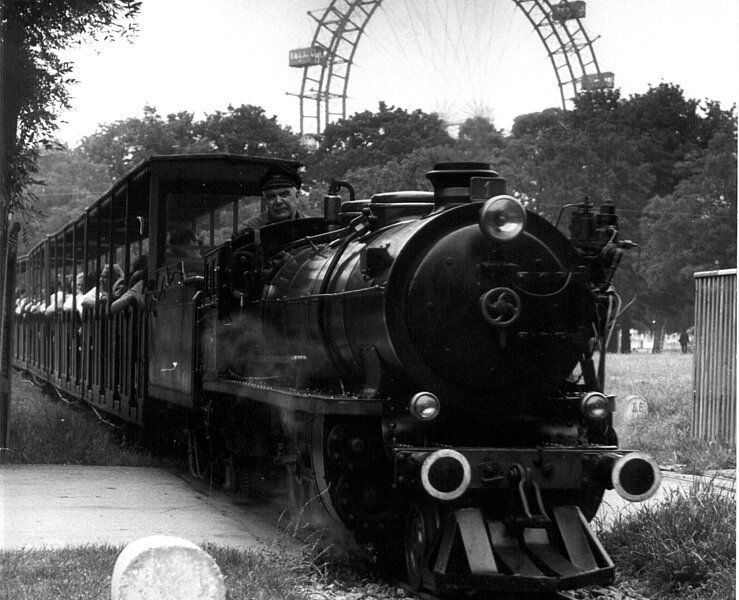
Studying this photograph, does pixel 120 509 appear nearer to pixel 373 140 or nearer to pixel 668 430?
pixel 668 430

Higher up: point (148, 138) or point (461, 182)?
point (148, 138)

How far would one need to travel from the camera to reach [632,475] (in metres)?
6.08

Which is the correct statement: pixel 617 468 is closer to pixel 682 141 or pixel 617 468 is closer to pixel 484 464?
pixel 484 464

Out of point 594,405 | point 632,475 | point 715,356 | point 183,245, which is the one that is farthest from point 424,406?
point 715,356

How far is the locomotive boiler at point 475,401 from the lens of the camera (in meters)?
5.96

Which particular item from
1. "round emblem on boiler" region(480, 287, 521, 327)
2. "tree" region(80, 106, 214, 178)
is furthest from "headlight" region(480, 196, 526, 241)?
"tree" region(80, 106, 214, 178)

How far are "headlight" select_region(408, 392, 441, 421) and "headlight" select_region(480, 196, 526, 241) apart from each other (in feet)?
3.06

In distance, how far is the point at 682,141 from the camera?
29828 millimetres

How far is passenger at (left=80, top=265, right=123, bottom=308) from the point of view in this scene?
46.0 ft

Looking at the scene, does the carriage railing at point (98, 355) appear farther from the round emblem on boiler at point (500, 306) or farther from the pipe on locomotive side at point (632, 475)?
the pipe on locomotive side at point (632, 475)

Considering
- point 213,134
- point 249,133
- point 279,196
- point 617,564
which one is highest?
point 213,134

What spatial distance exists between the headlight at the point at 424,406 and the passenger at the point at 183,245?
5722 millimetres

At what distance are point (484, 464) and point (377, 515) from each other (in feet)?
2.86

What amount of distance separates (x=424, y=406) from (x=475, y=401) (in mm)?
363
